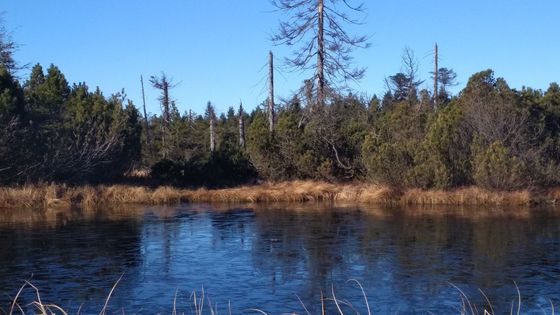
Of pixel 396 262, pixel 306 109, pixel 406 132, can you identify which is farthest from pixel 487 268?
pixel 306 109

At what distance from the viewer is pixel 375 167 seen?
32.0 m

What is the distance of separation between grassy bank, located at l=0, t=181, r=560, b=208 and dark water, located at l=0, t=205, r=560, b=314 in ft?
10.2

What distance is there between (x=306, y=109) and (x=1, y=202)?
16796 millimetres

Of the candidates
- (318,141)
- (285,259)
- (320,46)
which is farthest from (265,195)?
(285,259)

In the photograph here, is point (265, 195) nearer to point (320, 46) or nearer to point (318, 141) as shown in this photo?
point (318, 141)

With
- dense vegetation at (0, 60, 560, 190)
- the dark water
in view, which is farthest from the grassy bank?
the dark water

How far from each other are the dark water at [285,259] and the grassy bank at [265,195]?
3121mm

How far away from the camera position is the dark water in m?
13.0

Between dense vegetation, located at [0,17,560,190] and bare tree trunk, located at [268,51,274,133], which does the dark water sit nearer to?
dense vegetation, located at [0,17,560,190]

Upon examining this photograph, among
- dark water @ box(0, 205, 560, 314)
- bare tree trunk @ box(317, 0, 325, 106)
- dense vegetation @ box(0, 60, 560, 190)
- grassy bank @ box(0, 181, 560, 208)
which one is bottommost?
dark water @ box(0, 205, 560, 314)

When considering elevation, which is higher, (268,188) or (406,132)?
(406,132)

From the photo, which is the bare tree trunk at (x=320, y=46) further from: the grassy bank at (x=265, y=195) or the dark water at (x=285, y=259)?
the dark water at (x=285, y=259)

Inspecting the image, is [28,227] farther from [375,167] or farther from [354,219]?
[375,167]

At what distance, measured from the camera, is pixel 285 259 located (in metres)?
17.3
